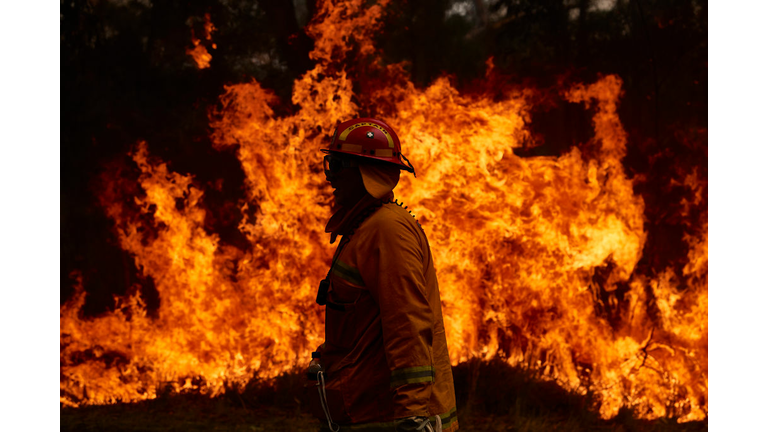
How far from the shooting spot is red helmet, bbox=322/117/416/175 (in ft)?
9.01

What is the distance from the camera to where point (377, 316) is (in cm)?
250

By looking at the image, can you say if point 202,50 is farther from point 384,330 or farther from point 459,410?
point 384,330

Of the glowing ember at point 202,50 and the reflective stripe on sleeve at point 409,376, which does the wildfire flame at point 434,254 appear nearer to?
the glowing ember at point 202,50

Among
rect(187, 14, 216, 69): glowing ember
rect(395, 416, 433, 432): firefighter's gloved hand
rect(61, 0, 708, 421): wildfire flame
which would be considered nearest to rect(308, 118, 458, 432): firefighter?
rect(395, 416, 433, 432): firefighter's gloved hand

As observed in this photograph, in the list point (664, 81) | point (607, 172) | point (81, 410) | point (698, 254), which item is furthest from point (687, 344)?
point (81, 410)

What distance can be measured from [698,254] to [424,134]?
306cm

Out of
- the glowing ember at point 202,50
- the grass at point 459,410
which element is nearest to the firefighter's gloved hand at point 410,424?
the grass at point 459,410

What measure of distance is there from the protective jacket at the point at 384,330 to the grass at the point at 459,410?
12.7ft

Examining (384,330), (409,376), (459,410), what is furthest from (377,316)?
(459,410)

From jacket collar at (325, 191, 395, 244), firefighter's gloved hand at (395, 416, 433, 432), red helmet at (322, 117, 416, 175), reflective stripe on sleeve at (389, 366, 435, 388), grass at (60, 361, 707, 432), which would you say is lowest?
grass at (60, 361, 707, 432)

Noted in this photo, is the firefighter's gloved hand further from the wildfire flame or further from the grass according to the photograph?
the wildfire flame

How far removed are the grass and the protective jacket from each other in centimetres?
387

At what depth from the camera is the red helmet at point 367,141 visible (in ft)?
9.01

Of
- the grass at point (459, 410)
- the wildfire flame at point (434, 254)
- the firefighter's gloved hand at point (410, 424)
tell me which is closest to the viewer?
the firefighter's gloved hand at point (410, 424)
